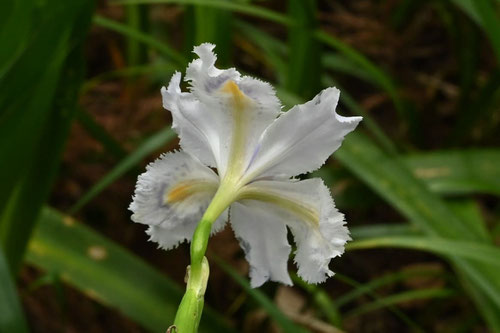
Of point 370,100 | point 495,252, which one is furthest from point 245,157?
point 370,100

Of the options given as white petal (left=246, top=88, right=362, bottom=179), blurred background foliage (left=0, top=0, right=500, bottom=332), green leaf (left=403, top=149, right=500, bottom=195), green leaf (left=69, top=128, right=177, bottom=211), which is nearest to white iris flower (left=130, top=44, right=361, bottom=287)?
white petal (left=246, top=88, right=362, bottom=179)

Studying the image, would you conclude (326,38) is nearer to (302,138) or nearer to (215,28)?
(215,28)

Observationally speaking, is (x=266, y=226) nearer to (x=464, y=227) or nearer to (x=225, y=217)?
(x=225, y=217)

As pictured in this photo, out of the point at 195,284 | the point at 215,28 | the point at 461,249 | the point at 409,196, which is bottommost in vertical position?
the point at 195,284

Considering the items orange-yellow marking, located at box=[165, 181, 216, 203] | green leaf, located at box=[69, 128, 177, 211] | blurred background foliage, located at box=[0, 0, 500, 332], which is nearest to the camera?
orange-yellow marking, located at box=[165, 181, 216, 203]

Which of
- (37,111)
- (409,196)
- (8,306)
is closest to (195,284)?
(8,306)

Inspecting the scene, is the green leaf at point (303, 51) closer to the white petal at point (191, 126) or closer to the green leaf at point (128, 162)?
the green leaf at point (128, 162)

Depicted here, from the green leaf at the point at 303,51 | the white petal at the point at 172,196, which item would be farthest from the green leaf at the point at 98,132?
the white petal at the point at 172,196

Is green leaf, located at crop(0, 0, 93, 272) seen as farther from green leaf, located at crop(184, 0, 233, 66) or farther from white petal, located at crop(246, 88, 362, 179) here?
white petal, located at crop(246, 88, 362, 179)
